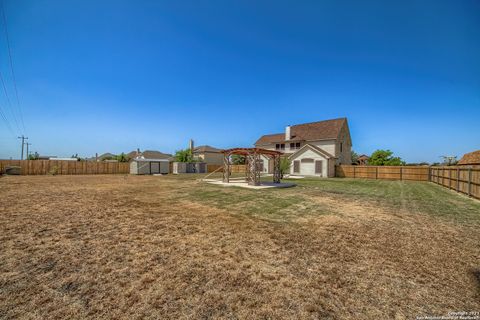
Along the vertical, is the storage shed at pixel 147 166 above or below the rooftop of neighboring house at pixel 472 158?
below

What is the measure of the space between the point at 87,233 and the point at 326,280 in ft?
18.6

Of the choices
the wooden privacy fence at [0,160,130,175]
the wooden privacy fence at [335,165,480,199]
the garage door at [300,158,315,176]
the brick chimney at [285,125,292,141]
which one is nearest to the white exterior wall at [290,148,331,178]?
the garage door at [300,158,315,176]

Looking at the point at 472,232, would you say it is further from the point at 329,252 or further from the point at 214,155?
the point at 214,155

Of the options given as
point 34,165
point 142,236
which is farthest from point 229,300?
point 34,165

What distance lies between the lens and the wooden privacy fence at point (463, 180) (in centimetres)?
1112

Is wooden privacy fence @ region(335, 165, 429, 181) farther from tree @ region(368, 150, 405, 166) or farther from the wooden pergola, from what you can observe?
the wooden pergola

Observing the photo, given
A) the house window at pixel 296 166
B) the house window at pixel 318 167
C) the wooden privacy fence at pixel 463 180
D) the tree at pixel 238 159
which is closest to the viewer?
the wooden privacy fence at pixel 463 180

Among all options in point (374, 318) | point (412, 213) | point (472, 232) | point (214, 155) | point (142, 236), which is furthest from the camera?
point (214, 155)

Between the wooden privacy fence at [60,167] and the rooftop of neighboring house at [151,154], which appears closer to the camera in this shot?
the wooden privacy fence at [60,167]

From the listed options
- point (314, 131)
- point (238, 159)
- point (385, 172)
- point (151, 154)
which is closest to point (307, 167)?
point (314, 131)

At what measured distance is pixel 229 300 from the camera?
2.77 m

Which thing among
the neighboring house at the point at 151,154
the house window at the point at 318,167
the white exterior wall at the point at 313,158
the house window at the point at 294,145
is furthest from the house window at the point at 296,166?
the neighboring house at the point at 151,154

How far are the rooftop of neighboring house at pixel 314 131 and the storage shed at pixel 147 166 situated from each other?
1916 cm

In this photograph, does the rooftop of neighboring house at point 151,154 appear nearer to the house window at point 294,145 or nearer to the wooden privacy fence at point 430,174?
the house window at point 294,145
